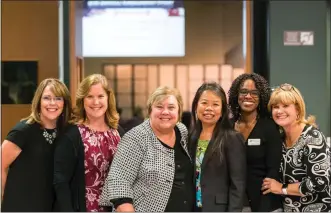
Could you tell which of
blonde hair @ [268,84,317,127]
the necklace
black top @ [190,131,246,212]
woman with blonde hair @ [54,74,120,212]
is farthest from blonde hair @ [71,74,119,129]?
blonde hair @ [268,84,317,127]

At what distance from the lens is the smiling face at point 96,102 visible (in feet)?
7.95

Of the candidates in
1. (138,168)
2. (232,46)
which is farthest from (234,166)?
(232,46)

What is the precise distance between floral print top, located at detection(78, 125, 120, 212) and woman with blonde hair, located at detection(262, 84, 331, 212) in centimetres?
83

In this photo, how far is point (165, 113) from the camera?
2.26 m

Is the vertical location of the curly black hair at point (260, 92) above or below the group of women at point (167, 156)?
above

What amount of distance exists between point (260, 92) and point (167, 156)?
0.65 m

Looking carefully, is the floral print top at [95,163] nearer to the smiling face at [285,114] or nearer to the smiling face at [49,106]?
the smiling face at [49,106]

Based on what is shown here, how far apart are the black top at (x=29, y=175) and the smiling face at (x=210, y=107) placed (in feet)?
2.69

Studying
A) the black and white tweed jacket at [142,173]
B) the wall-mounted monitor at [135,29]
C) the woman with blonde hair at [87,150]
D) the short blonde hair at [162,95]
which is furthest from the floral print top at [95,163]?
the wall-mounted monitor at [135,29]

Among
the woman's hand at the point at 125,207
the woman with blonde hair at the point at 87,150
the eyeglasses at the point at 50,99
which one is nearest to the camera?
the woman's hand at the point at 125,207

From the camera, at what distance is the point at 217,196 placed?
7.59ft

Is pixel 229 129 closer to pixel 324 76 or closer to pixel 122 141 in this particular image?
pixel 122 141

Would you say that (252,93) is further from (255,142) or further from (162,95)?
(162,95)

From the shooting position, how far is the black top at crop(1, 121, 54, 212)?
240cm
